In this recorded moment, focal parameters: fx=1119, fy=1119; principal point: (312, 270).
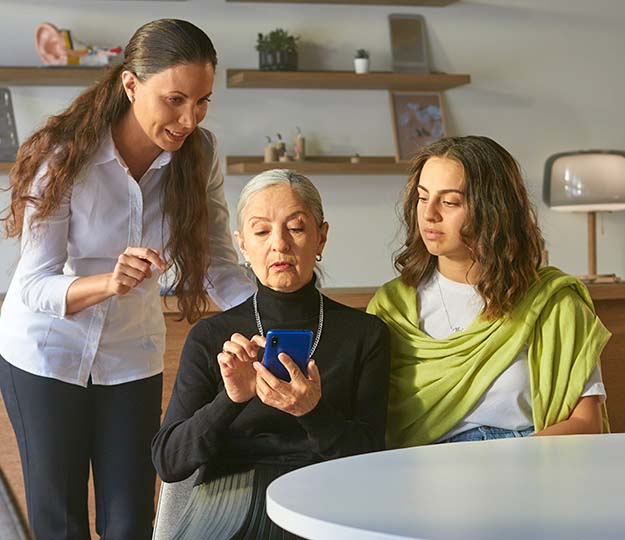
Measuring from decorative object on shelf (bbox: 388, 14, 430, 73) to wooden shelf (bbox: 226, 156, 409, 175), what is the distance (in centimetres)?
47

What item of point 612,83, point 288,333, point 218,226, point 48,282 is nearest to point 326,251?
point 612,83

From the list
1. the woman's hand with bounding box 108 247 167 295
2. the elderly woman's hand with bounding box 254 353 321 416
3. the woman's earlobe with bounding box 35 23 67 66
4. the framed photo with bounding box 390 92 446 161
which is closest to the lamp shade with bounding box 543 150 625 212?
the framed photo with bounding box 390 92 446 161

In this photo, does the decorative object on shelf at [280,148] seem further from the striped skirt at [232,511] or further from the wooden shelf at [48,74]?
the striped skirt at [232,511]

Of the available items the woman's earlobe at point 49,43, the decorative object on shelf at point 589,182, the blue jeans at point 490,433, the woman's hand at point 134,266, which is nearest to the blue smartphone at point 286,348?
the woman's hand at point 134,266

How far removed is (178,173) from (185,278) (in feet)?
0.69

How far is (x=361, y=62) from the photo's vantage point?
5.11 metres

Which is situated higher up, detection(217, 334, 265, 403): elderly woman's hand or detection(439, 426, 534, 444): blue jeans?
detection(217, 334, 265, 403): elderly woman's hand

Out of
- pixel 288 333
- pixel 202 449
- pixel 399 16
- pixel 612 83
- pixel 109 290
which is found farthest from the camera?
pixel 612 83

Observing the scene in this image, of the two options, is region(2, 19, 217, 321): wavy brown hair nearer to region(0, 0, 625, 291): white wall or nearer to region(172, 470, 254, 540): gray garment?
region(172, 470, 254, 540): gray garment

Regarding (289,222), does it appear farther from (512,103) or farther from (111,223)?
(512,103)

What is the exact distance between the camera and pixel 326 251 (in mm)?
5297

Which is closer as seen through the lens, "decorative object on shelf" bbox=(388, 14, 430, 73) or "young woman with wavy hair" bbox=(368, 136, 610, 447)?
"young woman with wavy hair" bbox=(368, 136, 610, 447)

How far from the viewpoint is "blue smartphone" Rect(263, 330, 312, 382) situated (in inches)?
65.6

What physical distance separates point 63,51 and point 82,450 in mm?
2985
